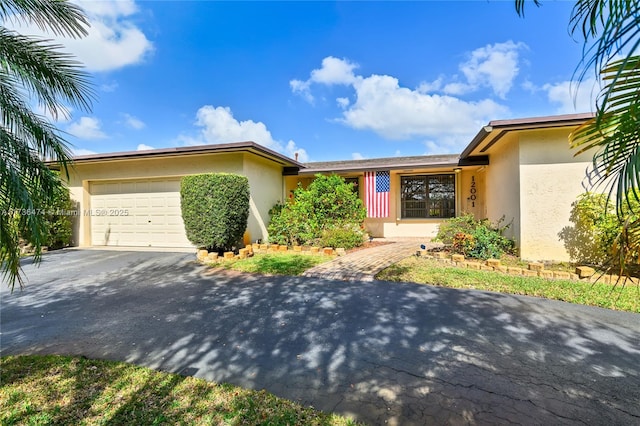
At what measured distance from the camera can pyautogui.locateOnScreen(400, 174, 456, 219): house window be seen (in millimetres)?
13664

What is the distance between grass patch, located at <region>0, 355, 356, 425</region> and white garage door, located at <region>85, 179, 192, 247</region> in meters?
8.64

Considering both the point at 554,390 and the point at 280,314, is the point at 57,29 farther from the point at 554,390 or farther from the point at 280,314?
the point at 554,390

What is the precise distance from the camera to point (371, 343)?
3.59 metres

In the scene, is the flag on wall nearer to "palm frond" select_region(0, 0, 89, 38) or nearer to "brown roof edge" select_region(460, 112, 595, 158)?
"brown roof edge" select_region(460, 112, 595, 158)

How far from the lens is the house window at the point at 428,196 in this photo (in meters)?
13.7

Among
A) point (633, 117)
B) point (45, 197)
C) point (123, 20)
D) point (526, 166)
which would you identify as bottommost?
point (45, 197)

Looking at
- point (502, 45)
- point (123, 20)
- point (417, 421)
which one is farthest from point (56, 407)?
point (502, 45)

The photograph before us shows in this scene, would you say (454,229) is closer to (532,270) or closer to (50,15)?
(532,270)

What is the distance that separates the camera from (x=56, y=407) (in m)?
2.52

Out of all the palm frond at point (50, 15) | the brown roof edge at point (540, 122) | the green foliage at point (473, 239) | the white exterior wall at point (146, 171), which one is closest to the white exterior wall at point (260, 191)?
the white exterior wall at point (146, 171)

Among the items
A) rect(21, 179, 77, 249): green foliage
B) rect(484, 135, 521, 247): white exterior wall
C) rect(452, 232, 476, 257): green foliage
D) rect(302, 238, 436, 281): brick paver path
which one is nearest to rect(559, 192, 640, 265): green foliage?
rect(484, 135, 521, 247): white exterior wall

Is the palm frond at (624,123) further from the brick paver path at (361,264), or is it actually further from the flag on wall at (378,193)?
the flag on wall at (378,193)

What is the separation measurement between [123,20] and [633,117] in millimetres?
9274

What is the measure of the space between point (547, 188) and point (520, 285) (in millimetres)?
3423
